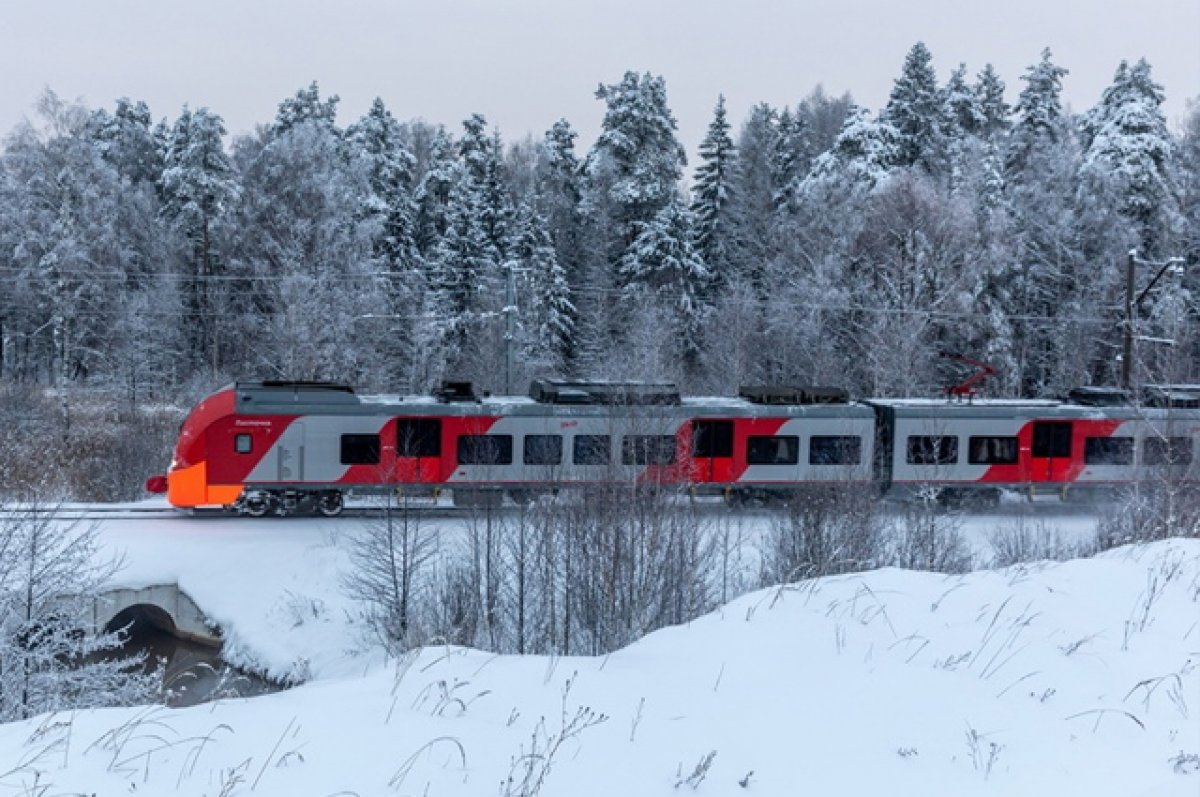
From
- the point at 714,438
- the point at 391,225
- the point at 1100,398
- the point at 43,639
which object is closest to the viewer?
the point at 43,639

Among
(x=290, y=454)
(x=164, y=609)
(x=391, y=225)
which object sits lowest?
(x=164, y=609)

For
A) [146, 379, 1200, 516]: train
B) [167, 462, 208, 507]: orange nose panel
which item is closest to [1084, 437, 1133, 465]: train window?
[146, 379, 1200, 516]: train

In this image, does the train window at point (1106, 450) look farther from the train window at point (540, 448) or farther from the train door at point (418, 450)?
the train door at point (418, 450)

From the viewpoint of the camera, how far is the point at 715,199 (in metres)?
54.1

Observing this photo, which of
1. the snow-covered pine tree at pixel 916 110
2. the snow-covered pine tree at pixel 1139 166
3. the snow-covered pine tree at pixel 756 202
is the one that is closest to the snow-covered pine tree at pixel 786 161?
the snow-covered pine tree at pixel 756 202

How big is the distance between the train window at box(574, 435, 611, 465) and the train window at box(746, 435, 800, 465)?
3913 mm

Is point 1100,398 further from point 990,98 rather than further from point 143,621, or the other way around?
point 990,98

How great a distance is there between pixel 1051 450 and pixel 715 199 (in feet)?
98.8

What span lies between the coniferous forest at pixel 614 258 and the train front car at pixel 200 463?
9909 millimetres

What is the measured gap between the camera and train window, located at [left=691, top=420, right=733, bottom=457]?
25453 millimetres

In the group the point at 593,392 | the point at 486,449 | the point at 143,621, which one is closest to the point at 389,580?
the point at 486,449

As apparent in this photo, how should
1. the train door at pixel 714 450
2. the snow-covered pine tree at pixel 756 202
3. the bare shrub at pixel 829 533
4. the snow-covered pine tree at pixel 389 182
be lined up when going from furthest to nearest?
the snow-covered pine tree at pixel 756 202 → the snow-covered pine tree at pixel 389 182 → the train door at pixel 714 450 → the bare shrub at pixel 829 533

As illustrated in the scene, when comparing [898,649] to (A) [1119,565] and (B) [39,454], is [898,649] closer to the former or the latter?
(A) [1119,565]

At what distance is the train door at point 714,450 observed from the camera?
2545cm
